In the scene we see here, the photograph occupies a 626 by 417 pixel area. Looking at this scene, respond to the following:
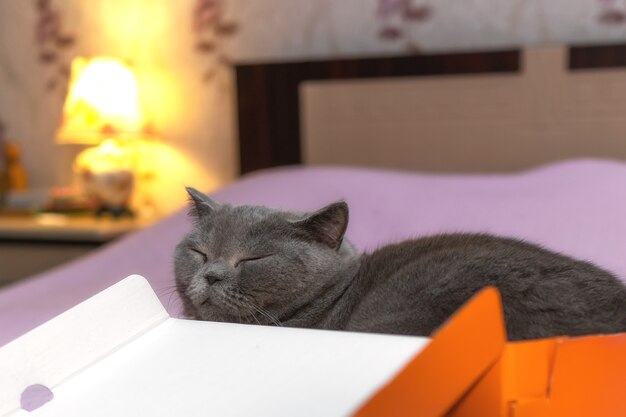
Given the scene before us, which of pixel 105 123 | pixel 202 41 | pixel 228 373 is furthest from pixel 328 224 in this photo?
pixel 202 41

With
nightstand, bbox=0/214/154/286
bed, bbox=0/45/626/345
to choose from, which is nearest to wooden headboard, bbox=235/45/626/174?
bed, bbox=0/45/626/345

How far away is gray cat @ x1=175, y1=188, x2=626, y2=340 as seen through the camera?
565 mm

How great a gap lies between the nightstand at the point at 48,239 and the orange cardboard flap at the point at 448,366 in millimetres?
2405

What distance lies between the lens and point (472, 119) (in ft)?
7.91

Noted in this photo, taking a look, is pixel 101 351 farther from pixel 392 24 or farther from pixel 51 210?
pixel 51 210

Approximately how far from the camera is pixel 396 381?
0.36 meters

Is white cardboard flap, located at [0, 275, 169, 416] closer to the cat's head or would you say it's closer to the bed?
the cat's head

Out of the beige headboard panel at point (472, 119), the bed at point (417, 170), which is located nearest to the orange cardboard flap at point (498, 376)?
the bed at point (417, 170)

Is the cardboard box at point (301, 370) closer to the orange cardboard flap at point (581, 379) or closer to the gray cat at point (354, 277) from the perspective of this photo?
the orange cardboard flap at point (581, 379)

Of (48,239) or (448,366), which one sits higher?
(448,366)

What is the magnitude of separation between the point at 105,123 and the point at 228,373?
245 cm

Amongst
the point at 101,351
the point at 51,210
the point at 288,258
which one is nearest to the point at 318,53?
the point at 51,210

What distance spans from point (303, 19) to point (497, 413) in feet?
8.14

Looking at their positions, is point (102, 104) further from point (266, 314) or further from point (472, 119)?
point (266, 314)
